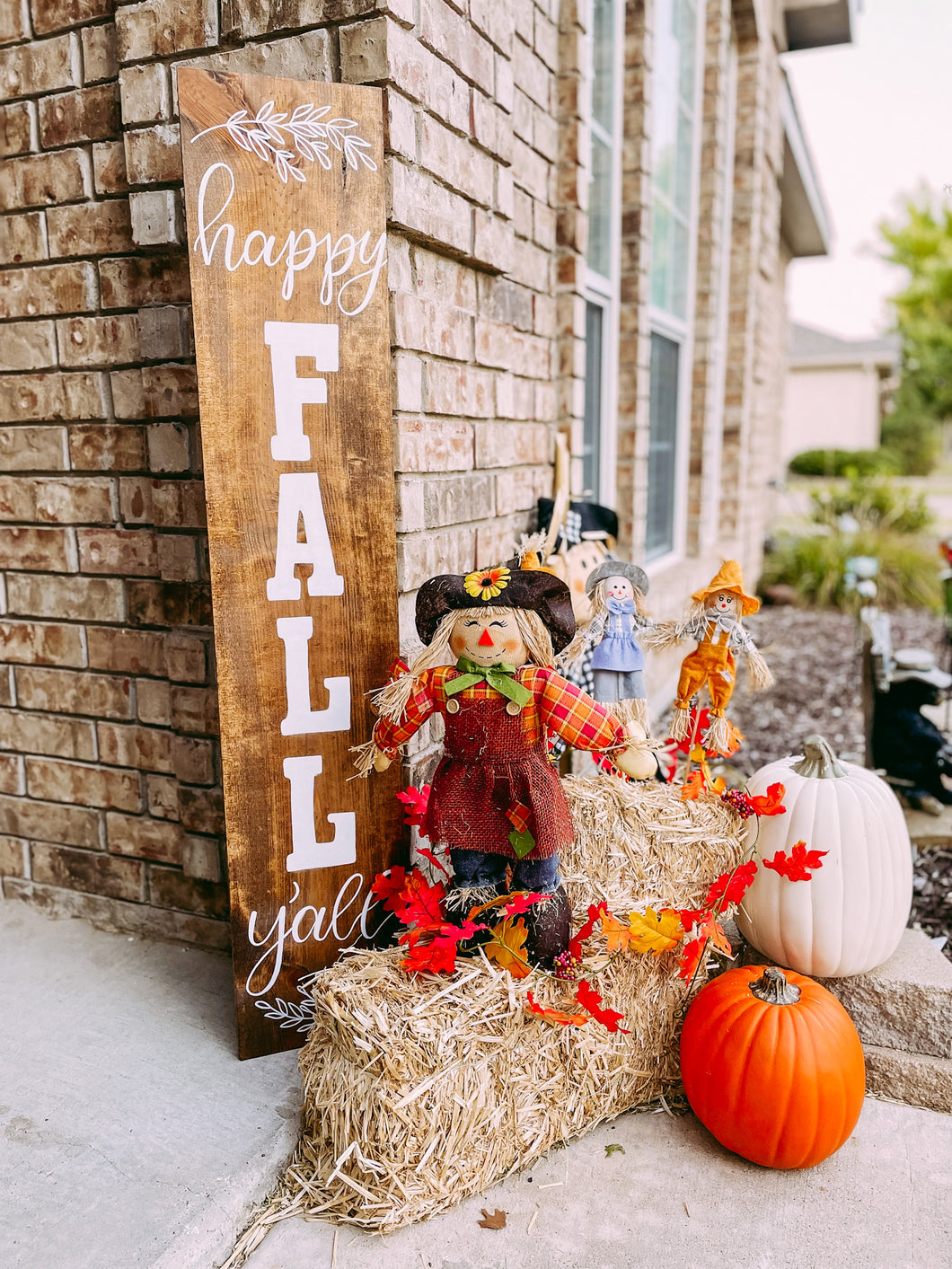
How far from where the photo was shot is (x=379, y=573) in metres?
1.96

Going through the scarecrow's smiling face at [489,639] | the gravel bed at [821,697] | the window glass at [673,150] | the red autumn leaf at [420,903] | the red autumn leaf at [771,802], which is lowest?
the gravel bed at [821,697]

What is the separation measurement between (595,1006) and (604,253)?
3181 mm

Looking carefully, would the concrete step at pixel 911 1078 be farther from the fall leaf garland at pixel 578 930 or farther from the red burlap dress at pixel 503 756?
the red burlap dress at pixel 503 756

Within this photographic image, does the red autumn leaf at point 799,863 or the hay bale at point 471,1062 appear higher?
the red autumn leaf at point 799,863

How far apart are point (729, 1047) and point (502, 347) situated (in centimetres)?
186

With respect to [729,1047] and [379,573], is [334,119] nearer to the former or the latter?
[379,573]

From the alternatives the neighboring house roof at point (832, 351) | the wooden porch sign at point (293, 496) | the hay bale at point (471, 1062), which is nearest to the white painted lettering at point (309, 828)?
the wooden porch sign at point (293, 496)

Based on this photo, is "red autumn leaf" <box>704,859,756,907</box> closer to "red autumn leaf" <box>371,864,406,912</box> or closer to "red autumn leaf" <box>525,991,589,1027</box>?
"red autumn leaf" <box>525,991,589,1027</box>

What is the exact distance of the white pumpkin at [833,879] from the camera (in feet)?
6.76

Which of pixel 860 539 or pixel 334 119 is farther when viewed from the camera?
pixel 860 539

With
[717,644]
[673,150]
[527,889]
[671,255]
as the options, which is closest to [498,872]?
[527,889]

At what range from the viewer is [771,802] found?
6.93 ft

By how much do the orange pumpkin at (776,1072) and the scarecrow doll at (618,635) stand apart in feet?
2.23

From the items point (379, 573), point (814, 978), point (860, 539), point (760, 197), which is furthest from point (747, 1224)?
point (860, 539)
